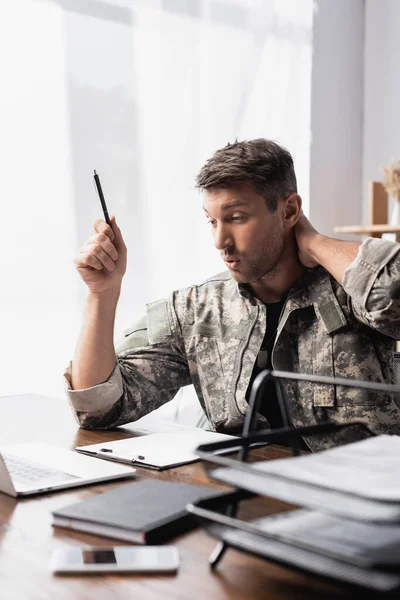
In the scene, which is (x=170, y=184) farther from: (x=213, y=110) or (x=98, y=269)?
(x=98, y=269)

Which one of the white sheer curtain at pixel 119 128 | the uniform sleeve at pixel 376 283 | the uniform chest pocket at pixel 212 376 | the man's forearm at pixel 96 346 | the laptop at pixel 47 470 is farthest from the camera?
the white sheer curtain at pixel 119 128

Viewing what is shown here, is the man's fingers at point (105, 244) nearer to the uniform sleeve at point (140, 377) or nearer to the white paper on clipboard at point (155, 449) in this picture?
the uniform sleeve at point (140, 377)

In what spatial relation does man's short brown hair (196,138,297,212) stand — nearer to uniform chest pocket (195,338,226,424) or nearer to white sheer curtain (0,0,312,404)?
uniform chest pocket (195,338,226,424)

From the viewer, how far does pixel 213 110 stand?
334cm

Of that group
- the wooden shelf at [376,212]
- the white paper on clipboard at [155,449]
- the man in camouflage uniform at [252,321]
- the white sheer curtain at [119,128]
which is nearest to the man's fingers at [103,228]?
the man in camouflage uniform at [252,321]

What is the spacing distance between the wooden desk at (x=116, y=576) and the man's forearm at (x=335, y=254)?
2.16 feet

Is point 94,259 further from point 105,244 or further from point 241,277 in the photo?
point 241,277

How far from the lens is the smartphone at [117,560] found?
0.77 metres

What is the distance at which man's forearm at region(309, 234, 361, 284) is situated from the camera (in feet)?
5.22

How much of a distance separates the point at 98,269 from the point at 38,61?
145 centimetres

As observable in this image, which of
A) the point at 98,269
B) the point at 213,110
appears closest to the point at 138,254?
the point at 213,110

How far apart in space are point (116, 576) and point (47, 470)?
0.45 meters

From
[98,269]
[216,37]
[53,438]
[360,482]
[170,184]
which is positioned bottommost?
[53,438]

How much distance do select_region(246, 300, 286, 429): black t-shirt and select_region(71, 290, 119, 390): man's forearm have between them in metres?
0.32
